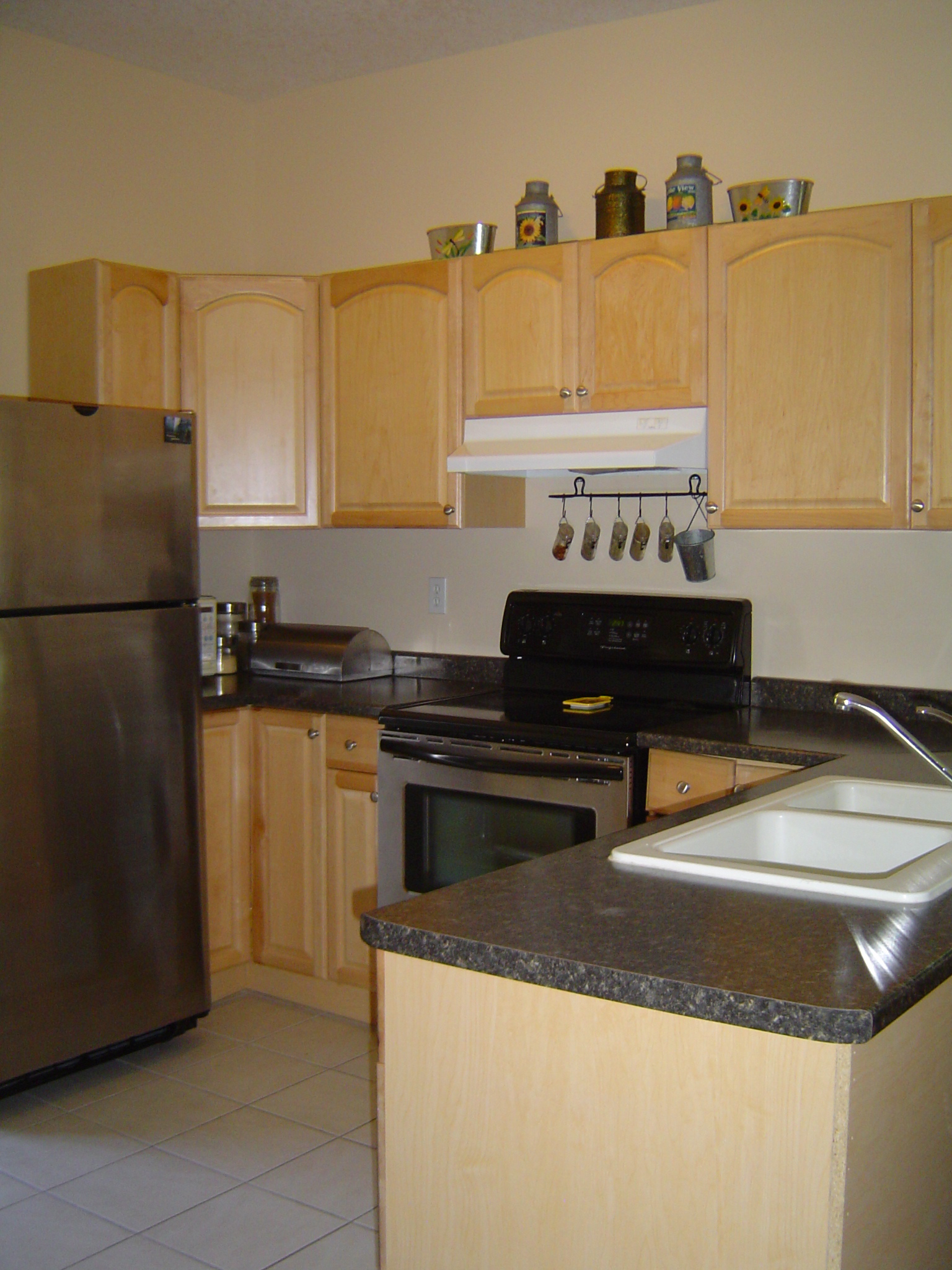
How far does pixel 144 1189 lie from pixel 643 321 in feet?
7.38

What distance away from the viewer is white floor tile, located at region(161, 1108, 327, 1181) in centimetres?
248

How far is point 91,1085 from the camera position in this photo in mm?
2850

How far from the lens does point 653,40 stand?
10.4ft

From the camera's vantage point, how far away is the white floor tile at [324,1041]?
118 inches

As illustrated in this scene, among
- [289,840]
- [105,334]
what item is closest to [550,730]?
[289,840]

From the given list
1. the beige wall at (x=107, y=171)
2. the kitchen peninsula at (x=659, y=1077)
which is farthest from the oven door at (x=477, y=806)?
the beige wall at (x=107, y=171)

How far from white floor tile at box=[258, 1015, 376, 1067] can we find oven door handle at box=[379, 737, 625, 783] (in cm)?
76

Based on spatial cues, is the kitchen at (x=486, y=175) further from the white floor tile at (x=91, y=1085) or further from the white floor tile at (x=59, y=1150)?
the white floor tile at (x=59, y=1150)

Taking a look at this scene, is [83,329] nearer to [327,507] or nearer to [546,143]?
[327,507]

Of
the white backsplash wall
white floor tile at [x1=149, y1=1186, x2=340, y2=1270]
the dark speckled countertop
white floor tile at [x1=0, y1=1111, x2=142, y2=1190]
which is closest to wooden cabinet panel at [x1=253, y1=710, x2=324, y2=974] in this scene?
the white backsplash wall

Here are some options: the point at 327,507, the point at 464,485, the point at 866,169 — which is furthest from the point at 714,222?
the point at 327,507

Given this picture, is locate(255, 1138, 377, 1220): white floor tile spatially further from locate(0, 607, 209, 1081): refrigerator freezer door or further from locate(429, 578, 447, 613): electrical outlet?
locate(429, 578, 447, 613): electrical outlet

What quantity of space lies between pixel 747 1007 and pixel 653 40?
113 inches

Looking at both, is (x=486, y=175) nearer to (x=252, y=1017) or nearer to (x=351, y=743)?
(x=351, y=743)
